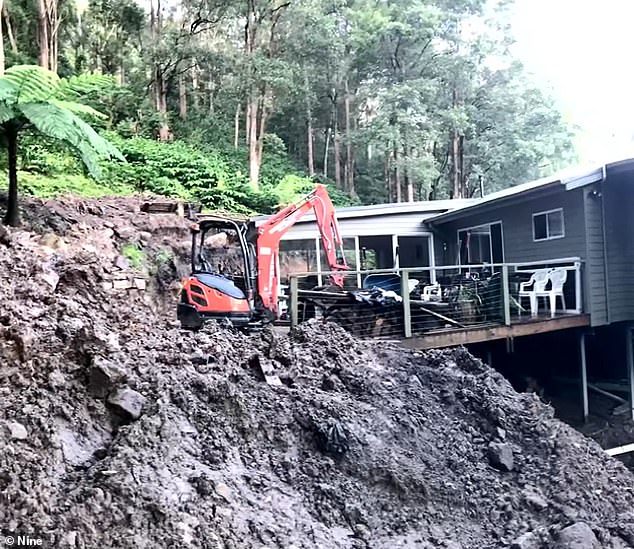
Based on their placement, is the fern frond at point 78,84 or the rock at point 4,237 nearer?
the rock at point 4,237

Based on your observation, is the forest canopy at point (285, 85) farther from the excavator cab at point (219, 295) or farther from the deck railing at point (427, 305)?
the deck railing at point (427, 305)

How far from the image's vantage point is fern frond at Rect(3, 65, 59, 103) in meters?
6.78

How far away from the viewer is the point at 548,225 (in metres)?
9.87

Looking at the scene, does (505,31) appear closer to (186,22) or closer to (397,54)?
(397,54)

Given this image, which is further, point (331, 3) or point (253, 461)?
point (331, 3)

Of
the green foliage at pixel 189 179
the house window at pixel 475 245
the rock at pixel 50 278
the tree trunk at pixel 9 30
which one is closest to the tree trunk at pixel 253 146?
the green foliage at pixel 189 179

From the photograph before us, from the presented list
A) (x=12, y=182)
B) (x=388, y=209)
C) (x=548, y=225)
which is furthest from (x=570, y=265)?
(x=12, y=182)

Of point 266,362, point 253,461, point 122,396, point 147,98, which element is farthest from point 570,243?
point 147,98

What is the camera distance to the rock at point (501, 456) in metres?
5.12

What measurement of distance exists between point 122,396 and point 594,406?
8303 millimetres

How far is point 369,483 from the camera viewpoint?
176 inches

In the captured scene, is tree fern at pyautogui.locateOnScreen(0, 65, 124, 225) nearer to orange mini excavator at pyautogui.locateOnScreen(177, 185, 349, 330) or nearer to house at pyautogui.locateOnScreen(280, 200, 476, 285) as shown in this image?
orange mini excavator at pyautogui.locateOnScreen(177, 185, 349, 330)

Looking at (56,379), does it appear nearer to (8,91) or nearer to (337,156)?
(8,91)

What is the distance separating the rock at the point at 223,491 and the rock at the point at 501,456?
2.75 meters
